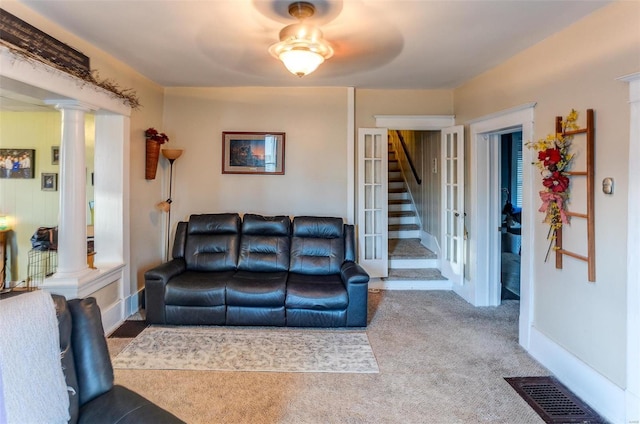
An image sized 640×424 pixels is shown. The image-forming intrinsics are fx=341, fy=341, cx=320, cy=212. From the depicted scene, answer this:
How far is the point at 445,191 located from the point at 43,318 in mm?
4318

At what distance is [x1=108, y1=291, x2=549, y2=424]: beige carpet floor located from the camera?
82.3 inches

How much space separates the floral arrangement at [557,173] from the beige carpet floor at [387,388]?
1141 millimetres

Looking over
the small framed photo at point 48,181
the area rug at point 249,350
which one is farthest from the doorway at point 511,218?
the small framed photo at point 48,181

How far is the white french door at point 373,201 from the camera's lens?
4.50 m

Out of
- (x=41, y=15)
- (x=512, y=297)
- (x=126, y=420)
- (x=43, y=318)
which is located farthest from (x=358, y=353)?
(x=41, y=15)

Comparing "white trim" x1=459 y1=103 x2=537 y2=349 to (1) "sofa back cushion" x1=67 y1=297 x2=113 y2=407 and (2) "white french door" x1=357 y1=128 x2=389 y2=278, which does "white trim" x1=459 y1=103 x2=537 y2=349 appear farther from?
(1) "sofa back cushion" x1=67 y1=297 x2=113 y2=407

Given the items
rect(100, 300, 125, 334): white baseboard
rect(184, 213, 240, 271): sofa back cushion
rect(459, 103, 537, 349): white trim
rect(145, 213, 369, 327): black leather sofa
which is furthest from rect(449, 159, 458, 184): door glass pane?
rect(100, 300, 125, 334): white baseboard

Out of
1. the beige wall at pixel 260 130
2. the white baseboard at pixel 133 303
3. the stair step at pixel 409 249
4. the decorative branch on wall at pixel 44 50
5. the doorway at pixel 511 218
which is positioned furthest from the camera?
the stair step at pixel 409 249

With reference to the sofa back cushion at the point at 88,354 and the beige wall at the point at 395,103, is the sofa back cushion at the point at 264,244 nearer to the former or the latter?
the beige wall at the point at 395,103

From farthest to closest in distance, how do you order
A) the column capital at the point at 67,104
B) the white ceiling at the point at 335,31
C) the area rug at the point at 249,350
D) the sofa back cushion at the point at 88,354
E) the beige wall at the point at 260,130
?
1. the beige wall at the point at 260,130
2. the column capital at the point at 67,104
3. the area rug at the point at 249,350
4. the white ceiling at the point at 335,31
5. the sofa back cushion at the point at 88,354

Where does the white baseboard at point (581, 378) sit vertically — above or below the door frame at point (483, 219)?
below

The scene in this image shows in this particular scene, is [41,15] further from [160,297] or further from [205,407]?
[205,407]

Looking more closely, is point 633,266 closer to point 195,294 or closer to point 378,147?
point 378,147

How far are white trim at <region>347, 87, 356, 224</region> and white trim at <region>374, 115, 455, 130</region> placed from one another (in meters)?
0.34
